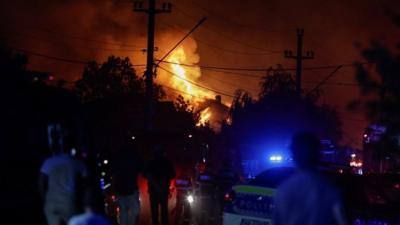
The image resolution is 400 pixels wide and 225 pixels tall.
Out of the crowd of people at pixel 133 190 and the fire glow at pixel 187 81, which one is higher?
the fire glow at pixel 187 81

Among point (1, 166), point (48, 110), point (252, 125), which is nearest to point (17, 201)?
point (1, 166)

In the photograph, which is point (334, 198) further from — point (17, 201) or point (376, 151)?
point (17, 201)

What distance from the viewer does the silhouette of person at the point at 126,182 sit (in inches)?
627

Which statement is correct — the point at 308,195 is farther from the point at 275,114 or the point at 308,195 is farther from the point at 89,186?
the point at 275,114

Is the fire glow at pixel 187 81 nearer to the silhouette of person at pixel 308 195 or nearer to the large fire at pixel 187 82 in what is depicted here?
the large fire at pixel 187 82

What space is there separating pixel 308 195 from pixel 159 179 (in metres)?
9.81

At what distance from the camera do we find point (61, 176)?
36.9ft

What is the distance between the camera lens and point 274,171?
14.2 m

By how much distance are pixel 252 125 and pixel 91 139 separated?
3493 cm

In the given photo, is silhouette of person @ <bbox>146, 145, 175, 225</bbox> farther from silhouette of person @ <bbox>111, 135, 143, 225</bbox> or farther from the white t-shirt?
the white t-shirt

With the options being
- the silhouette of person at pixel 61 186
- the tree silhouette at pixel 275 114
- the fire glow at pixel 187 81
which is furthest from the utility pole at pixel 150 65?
the fire glow at pixel 187 81

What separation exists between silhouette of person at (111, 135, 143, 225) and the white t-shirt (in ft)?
14.8

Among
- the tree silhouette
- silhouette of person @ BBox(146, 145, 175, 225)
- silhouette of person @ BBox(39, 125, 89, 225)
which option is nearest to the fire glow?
the tree silhouette

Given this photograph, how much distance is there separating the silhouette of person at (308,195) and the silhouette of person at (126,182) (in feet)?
27.6
